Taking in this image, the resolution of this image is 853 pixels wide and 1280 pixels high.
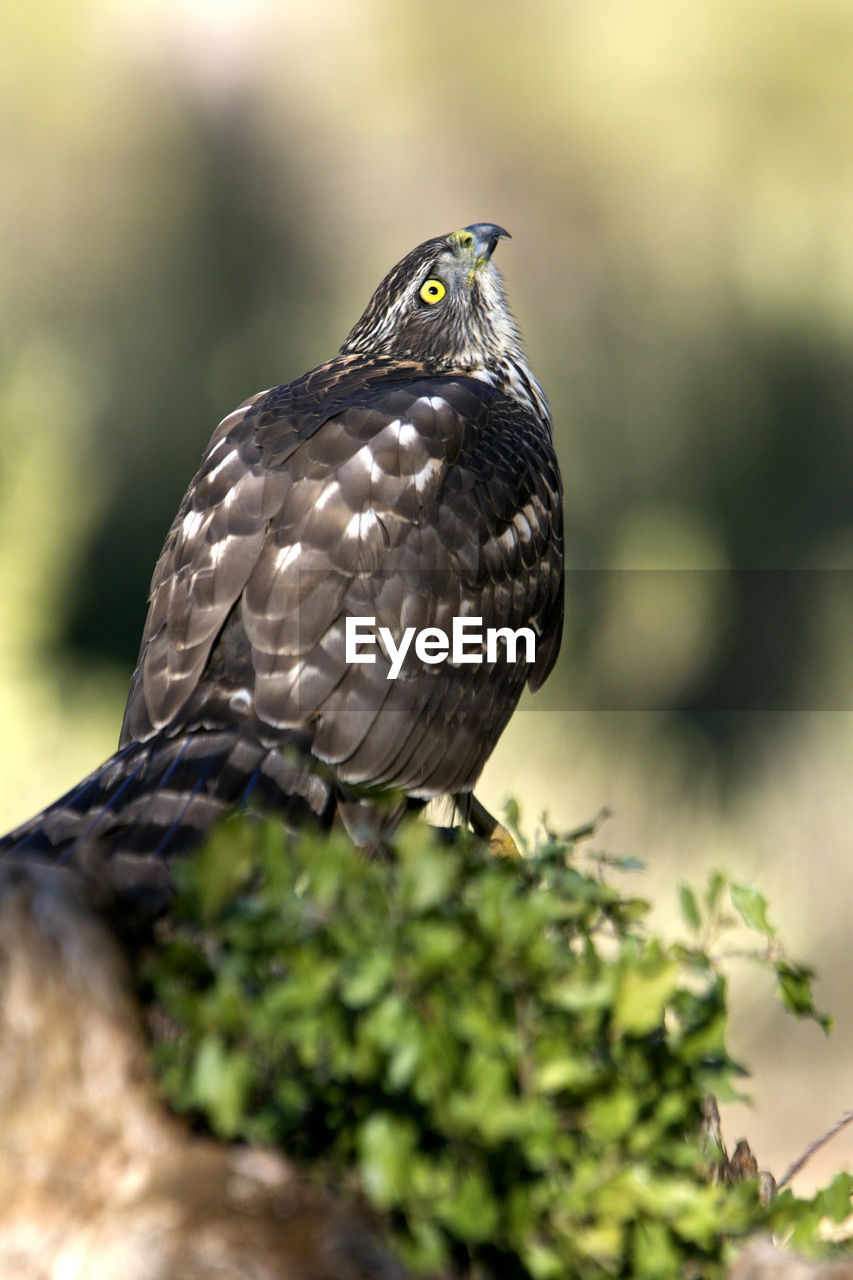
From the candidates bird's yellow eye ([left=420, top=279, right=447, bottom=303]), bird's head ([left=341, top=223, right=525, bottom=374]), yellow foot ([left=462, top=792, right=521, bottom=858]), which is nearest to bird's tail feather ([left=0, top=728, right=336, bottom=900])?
yellow foot ([left=462, top=792, right=521, bottom=858])

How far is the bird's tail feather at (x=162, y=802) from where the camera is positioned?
226 cm

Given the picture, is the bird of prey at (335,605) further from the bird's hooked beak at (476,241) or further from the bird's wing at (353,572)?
the bird's hooked beak at (476,241)

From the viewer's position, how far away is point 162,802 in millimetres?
2445

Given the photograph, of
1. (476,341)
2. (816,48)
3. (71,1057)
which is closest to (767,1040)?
(476,341)

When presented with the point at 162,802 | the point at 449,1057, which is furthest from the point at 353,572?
the point at 449,1057

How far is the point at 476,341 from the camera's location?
171 inches

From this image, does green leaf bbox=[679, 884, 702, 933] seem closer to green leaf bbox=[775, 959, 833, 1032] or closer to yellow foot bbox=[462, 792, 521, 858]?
green leaf bbox=[775, 959, 833, 1032]

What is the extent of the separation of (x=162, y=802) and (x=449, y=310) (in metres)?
2.47

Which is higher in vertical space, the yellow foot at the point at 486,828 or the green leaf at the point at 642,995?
the yellow foot at the point at 486,828

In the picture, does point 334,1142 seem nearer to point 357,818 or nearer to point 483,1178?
point 483,1178

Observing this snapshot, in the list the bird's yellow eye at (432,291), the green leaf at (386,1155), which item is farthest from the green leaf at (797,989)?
the bird's yellow eye at (432,291)

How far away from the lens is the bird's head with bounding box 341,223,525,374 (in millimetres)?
4336

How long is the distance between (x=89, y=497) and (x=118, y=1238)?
5306 mm

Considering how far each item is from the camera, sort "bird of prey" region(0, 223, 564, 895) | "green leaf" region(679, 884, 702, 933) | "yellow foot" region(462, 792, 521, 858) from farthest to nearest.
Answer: "yellow foot" region(462, 792, 521, 858)
"bird of prey" region(0, 223, 564, 895)
"green leaf" region(679, 884, 702, 933)
